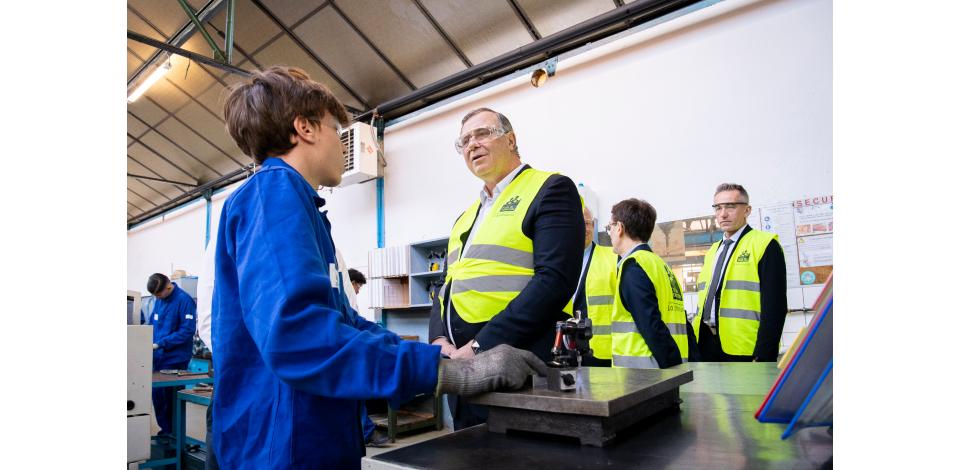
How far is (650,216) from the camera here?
280cm

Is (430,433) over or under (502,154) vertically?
under

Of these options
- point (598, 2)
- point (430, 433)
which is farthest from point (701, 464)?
point (430, 433)

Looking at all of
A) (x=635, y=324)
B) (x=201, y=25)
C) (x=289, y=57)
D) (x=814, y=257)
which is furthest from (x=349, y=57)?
(x=814, y=257)

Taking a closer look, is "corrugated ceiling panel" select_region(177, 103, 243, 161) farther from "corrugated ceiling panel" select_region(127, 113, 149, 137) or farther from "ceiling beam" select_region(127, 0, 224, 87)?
"corrugated ceiling panel" select_region(127, 113, 149, 137)

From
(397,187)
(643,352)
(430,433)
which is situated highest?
(397,187)

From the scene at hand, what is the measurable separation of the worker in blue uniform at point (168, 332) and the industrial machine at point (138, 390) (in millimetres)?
2060

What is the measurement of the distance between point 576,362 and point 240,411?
0.61 meters

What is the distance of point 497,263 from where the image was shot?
1.54 meters

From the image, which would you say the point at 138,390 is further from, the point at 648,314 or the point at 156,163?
the point at 156,163

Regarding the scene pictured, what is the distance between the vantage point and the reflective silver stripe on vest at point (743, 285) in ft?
9.32

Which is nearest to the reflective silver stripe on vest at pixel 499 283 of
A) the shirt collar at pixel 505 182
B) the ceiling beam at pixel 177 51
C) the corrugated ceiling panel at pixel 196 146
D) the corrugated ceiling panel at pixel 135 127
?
the shirt collar at pixel 505 182

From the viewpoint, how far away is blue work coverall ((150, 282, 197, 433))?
4973mm

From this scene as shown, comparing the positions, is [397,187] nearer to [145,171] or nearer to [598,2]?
[598,2]

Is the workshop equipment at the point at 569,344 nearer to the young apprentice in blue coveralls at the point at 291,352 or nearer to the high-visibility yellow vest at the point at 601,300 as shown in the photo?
the young apprentice in blue coveralls at the point at 291,352
